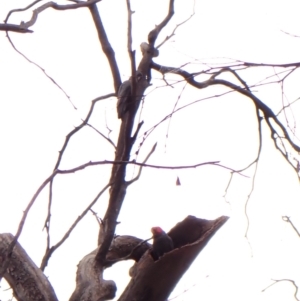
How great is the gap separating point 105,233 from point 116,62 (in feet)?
2.19

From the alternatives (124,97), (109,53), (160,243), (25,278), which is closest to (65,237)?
(25,278)

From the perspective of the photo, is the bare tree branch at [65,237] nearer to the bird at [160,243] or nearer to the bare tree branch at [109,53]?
the bird at [160,243]

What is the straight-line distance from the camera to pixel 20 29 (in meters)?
1.16

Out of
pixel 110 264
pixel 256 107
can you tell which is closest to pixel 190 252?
pixel 110 264

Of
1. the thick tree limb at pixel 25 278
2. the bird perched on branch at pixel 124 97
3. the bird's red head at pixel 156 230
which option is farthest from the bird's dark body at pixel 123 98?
the thick tree limb at pixel 25 278

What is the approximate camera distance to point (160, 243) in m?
1.65

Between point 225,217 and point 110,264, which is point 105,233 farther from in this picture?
point 225,217

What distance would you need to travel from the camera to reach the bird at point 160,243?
5.31 ft

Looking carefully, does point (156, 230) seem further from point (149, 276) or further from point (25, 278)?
point (25, 278)

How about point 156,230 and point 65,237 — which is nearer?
point 65,237

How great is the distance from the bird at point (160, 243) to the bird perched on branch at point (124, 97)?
0.39 meters

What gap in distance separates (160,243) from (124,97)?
0.48m

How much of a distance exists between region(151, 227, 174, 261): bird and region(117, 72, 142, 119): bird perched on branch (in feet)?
1.29

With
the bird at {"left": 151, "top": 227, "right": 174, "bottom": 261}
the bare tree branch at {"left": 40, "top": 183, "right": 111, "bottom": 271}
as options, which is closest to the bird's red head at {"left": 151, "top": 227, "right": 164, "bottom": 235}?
the bird at {"left": 151, "top": 227, "right": 174, "bottom": 261}
